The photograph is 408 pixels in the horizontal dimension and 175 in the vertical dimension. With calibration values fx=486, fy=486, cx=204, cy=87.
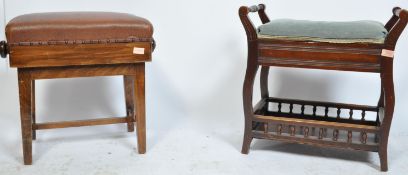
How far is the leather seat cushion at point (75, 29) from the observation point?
1515 mm

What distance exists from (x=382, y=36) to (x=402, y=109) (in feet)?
2.45

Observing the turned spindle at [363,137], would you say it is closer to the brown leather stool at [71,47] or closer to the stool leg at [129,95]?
the brown leather stool at [71,47]

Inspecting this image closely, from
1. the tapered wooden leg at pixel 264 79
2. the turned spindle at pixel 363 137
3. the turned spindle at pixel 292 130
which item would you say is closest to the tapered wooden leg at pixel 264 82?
the tapered wooden leg at pixel 264 79

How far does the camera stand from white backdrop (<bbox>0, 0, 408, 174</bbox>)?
211 cm

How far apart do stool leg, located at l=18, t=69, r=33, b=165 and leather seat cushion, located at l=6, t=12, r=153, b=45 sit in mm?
124

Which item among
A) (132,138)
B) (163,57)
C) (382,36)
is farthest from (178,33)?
(382,36)

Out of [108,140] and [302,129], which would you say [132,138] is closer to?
[108,140]

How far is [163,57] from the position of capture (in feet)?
7.27

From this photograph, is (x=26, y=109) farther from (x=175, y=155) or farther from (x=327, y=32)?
(x=327, y=32)

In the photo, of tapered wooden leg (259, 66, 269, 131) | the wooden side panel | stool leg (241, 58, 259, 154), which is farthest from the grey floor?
the wooden side panel

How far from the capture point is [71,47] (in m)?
1.57

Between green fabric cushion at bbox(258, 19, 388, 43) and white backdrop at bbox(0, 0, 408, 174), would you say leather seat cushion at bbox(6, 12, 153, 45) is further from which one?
white backdrop at bbox(0, 0, 408, 174)

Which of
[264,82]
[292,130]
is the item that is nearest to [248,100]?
[292,130]

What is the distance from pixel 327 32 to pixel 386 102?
299mm
